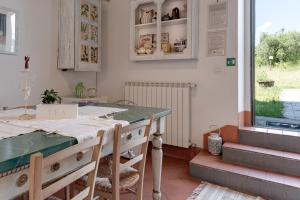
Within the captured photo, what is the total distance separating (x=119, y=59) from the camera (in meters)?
3.83

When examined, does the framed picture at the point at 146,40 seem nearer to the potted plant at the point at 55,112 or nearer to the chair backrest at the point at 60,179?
the potted plant at the point at 55,112

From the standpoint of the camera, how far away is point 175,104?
3164 millimetres

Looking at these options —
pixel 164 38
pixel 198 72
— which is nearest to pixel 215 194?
pixel 198 72

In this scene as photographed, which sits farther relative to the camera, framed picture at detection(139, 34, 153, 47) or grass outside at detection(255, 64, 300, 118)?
framed picture at detection(139, 34, 153, 47)

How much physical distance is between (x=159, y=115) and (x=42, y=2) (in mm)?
2443

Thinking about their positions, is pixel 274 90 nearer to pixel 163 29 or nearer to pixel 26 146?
pixel 163 29

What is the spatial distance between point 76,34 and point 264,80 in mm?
2519

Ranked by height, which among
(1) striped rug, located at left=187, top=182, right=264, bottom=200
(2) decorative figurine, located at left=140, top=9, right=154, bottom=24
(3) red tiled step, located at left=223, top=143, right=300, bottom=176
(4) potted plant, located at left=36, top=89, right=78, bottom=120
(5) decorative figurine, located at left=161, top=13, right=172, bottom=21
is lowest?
(1) striped rug, located at left=187, top=182, right=264, bottom=200

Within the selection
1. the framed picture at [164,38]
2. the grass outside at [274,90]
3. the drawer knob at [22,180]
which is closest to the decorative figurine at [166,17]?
the framed picture at [164,38]

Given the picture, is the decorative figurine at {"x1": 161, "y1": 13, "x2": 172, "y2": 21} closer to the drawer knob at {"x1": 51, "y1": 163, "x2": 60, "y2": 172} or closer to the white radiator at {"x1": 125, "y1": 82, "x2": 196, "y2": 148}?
the white radiator at {"x1": 125, "y1": 82, "x2": 196, "y2": 148}

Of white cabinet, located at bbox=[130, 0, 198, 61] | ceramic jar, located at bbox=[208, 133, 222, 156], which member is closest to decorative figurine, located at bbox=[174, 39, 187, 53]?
white cabinet, located at bbox=[130, 0, 198, 61]

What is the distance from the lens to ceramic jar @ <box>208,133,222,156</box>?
2.86 m

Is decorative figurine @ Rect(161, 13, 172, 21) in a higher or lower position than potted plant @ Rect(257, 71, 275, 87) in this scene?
higher

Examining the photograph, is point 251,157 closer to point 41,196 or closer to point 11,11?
point 41,196
